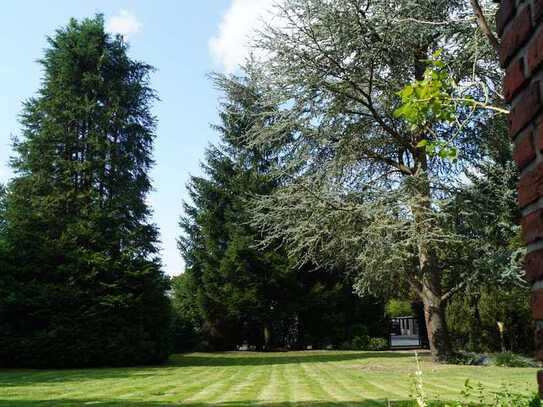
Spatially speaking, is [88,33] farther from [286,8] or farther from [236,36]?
[286,8]

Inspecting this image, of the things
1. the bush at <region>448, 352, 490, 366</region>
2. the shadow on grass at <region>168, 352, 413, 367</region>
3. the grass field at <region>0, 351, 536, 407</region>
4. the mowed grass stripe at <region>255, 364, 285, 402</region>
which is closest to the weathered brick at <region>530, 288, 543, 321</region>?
the grass field at <region>0, 351, 536, 407</region>

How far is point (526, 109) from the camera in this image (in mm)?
1380

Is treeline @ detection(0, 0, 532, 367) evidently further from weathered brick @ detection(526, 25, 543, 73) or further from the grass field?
weathered brick @ detection(526, 25, 543, 73)

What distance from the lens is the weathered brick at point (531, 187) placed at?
1.33 meters

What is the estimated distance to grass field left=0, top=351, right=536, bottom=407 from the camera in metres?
7.96

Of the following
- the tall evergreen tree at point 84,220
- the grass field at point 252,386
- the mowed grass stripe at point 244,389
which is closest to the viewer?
the grass field at point 252,386

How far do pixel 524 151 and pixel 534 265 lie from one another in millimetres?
304

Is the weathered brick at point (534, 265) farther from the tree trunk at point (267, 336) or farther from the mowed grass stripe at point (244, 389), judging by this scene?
the tree trunk at point (267, 336)

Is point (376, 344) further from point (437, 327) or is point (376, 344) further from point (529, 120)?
point (529, 120)

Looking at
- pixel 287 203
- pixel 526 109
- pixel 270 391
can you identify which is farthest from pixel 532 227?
pixel 287 203

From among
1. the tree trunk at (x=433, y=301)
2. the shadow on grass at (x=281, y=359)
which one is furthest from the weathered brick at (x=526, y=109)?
the shadow on grass at (x=281, y=359)

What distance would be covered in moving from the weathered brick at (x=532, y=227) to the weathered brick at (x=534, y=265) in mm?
38

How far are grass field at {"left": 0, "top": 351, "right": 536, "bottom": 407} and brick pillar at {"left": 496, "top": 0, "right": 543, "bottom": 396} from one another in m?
5.53

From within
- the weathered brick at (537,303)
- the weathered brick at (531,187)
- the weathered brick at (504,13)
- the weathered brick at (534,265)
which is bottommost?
the weathered brick at (537,303)
